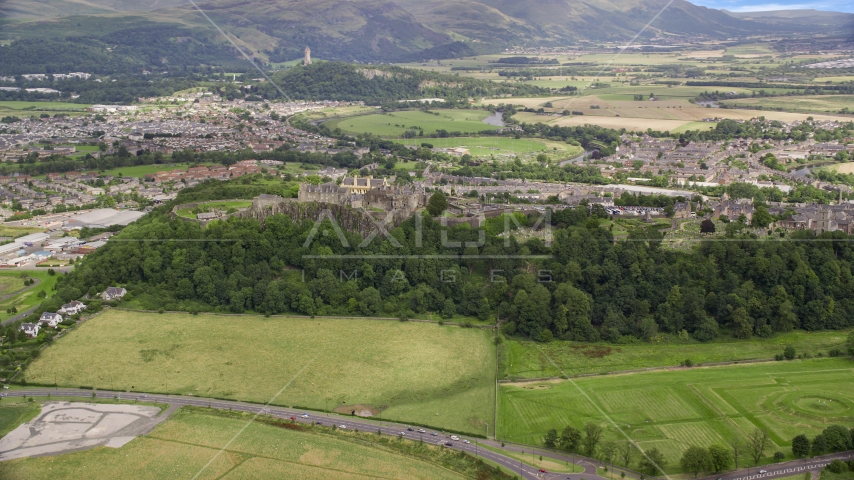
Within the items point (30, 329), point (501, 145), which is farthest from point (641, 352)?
point (501, 145)

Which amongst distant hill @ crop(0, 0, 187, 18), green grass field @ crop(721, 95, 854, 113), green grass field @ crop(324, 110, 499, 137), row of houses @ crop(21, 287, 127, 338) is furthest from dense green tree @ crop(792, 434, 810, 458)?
distant hill @ crop(0, 0, 187, 18)

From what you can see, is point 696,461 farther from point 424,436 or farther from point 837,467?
point 424,436

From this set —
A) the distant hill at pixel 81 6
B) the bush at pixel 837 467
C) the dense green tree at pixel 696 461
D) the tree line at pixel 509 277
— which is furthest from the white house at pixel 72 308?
the distant hill at pixel 81 6

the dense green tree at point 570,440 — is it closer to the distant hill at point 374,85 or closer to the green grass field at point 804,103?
the green grass field at point 804,103

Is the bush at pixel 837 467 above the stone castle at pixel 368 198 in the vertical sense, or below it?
below

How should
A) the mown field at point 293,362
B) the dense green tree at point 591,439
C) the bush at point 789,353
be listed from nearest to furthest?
the dense green tree at point 591,439, the mown field at point 293,362, the bush at point 789,353

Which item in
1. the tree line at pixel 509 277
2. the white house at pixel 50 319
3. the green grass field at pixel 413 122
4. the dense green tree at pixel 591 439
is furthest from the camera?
the green grass field at pixel 413 122
